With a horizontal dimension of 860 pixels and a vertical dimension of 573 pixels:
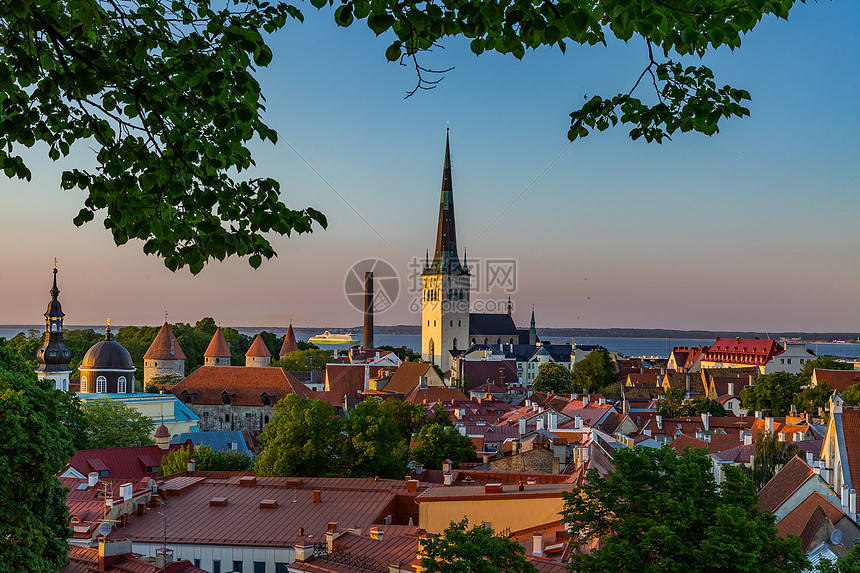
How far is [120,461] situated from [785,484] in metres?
29.7

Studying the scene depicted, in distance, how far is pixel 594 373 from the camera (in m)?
92.7

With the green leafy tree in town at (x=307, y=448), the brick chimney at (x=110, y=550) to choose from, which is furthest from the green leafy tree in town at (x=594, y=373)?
the brick chimney at (x=110, y=550)

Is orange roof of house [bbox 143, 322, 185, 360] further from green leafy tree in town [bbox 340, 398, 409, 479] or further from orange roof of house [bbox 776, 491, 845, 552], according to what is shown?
orange roof of house [bbox 776, 491, 845, 552]

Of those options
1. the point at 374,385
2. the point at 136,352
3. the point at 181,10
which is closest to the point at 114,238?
the point at 181,10

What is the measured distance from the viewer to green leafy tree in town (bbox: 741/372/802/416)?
58.9 metres

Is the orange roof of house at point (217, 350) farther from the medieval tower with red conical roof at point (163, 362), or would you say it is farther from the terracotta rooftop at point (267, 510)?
the terracotta rooftop at point (267, 510)

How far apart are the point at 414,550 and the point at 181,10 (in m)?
14.6

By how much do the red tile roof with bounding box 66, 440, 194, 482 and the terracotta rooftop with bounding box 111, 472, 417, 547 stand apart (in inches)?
507

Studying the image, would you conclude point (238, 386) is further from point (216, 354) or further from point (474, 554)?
point (474, 554)

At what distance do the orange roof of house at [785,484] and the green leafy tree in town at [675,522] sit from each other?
891cm

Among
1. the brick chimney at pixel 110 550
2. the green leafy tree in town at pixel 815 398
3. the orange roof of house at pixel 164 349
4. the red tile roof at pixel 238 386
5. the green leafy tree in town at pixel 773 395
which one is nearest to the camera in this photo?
the brick chimney at pixel 110 550

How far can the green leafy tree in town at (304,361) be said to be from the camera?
10812 cm

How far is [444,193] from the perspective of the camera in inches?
5020

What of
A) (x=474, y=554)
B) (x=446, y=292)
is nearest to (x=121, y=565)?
(x=474, y=554)
